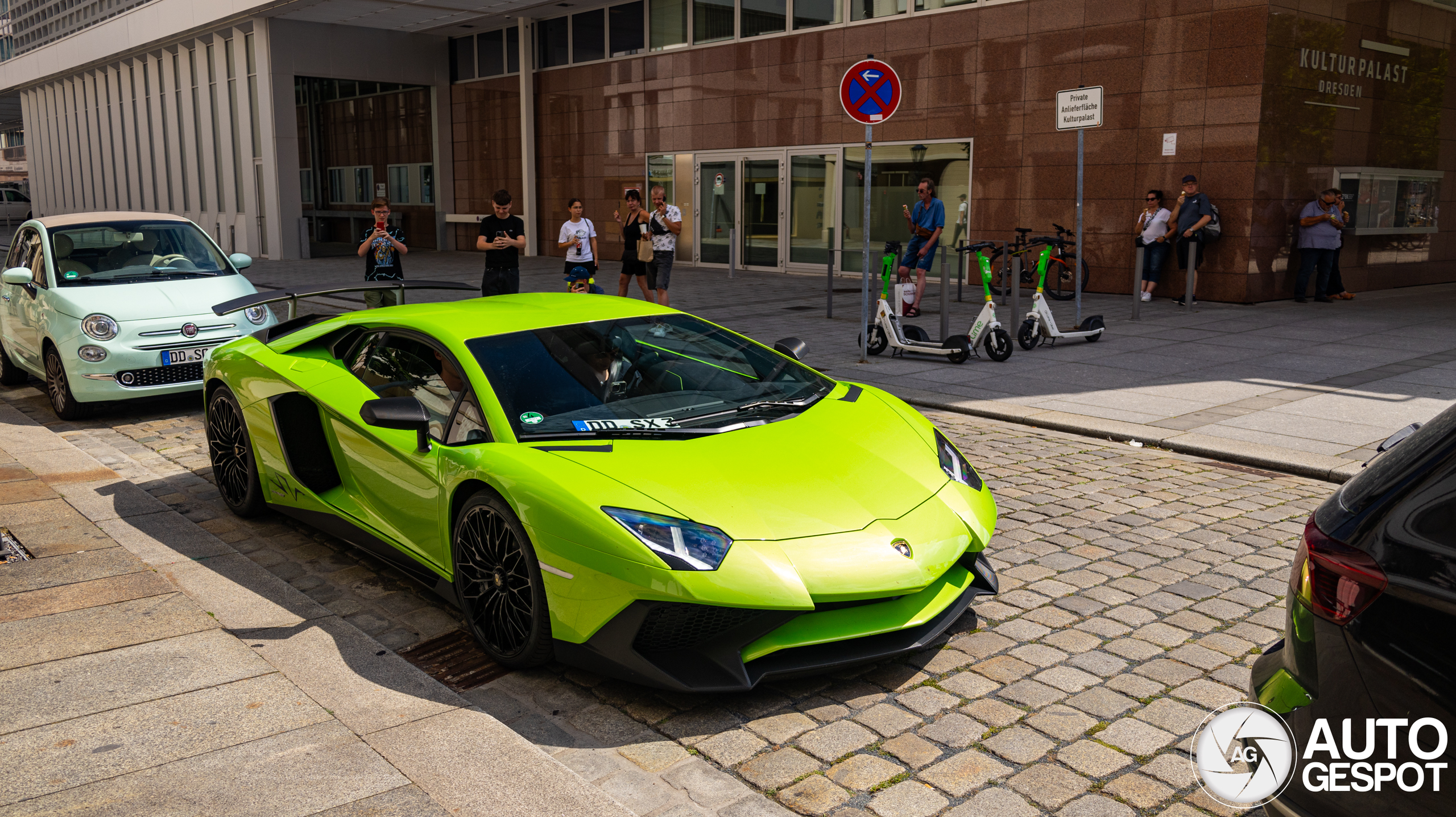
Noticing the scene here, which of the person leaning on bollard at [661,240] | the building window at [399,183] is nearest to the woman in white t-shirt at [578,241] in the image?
the person leaning on bollard at [661,240]

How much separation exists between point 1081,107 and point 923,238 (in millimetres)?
3325

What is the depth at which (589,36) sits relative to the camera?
27.4 metres

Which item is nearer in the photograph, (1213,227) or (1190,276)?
(1190,276)

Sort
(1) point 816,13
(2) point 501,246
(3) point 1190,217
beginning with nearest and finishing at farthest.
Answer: (2) point 501,246 → (3) point 1190,217 → (1) point 816,13

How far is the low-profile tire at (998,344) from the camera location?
11516mm

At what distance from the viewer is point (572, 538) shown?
3797 mm

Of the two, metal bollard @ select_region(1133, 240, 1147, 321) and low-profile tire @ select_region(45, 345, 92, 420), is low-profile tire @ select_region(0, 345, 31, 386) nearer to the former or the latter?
low-profile tire @ select_region(45, 345, 92, 420)

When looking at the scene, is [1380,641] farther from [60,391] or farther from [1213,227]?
[1213,227]

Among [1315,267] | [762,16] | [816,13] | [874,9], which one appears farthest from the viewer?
[762,16]

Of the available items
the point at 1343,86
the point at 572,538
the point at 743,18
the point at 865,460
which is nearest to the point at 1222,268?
the point at 1343,86

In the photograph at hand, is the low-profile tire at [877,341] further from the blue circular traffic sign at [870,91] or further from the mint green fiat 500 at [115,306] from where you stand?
the mint green fiat 500 at [115,306]

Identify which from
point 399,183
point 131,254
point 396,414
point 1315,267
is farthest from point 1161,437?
point 399,183

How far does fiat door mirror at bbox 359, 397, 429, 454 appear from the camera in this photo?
4461 millimetres

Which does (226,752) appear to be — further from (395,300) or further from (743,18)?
(743,18)
